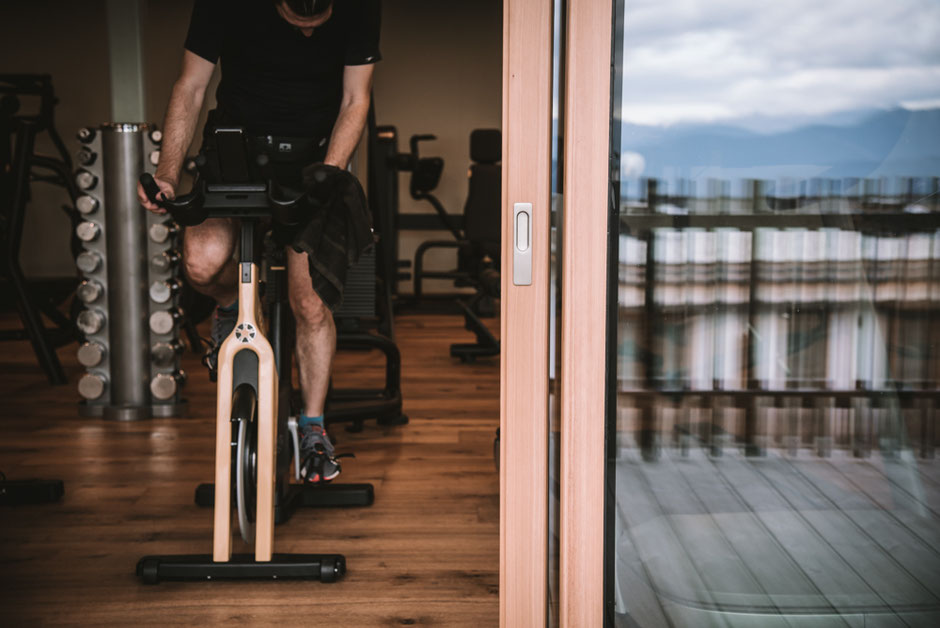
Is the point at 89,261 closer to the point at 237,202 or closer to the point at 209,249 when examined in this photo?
the point at 209,249

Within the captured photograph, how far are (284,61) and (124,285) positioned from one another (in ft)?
4.76

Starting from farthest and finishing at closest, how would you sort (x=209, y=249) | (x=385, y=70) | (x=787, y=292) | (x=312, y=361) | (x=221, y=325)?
1. (x=385, y=70)
2. (x=312, y=361)
3. (x=221, y=325)
4. (x=209, y=249)
5. (x=787, y=292)

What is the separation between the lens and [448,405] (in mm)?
3402

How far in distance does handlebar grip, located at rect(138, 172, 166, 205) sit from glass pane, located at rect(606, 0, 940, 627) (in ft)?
3.06

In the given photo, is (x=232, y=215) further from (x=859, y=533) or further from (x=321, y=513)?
(x=859, y=533)

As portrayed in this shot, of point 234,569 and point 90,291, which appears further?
point 90,291

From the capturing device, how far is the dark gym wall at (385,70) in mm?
7336

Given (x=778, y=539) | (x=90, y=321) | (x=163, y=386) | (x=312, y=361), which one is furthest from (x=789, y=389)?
(x=90, y=321)

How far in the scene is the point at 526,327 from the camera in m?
1.23

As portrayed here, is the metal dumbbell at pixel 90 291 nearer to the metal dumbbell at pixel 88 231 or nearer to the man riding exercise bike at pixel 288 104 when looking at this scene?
the metal dumbbell at pixel 88 231

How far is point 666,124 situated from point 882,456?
56cm

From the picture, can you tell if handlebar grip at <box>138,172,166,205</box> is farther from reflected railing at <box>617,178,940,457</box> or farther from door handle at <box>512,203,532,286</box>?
reflected railing at <box>617,178,940,457</box>

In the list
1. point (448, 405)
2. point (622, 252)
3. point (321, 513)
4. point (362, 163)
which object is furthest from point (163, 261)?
point (362, 163)

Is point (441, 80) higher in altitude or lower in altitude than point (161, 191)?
higher
